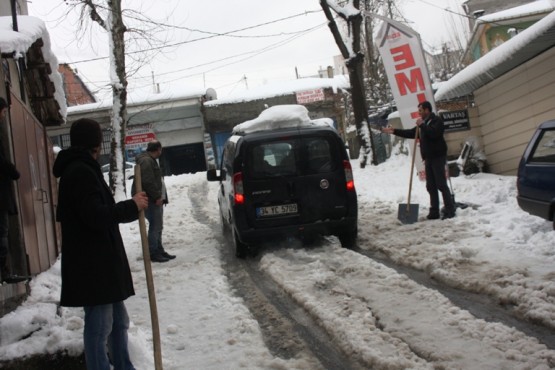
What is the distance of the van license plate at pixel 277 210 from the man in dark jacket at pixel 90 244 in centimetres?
397

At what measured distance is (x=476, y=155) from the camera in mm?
12539

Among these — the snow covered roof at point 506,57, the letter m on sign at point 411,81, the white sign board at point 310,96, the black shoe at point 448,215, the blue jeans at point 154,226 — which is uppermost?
the white sign board at point 310,96

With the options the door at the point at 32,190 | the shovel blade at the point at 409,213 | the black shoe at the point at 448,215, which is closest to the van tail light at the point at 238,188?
the door at the point at 32,190

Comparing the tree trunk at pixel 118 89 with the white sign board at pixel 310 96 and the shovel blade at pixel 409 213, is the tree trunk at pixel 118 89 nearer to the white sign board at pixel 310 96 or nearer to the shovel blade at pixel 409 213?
the shovel blade at pixel 409 213

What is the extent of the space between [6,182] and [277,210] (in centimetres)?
355

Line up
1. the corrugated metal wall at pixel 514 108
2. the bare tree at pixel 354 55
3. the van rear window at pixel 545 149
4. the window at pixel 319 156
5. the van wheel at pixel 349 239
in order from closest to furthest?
the van rear window at pixel 545 149, the window at pixel 319 156, the van wheel at pixel 349 239, the corrugated metal wall at pixel 514 108, the bare tree at pixel 354 55

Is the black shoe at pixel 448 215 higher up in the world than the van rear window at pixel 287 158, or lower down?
lower down

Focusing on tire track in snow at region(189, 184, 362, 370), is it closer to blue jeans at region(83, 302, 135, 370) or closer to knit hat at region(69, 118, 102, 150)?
blue jeans at region(83, 302, 135, 370)

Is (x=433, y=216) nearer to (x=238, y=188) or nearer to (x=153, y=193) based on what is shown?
(x=238, y=188)

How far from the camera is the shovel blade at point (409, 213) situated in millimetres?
8188

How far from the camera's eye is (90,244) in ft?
9.78

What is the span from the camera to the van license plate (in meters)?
7.05

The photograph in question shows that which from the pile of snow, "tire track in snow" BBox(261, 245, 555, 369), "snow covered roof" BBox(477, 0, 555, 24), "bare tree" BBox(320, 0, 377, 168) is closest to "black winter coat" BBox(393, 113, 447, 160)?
the pile of snow

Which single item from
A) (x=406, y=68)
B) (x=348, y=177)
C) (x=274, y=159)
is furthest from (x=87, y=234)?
(x=406, y=68)
